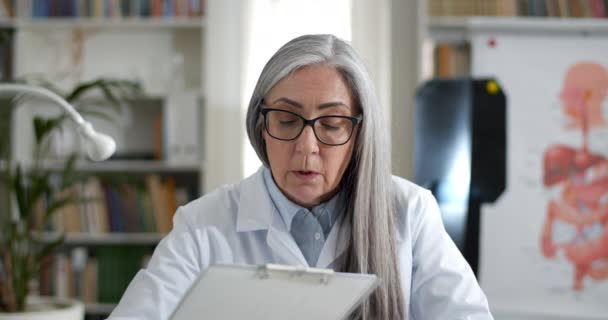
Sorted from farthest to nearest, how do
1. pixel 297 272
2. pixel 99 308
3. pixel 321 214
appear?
pixel 99 308, pixel 321 214, pixel 297 272

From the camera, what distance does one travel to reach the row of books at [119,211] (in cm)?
384

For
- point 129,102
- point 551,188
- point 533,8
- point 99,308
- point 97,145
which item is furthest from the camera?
point 129,102

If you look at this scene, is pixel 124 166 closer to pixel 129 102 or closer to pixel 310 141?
pixel 129 102

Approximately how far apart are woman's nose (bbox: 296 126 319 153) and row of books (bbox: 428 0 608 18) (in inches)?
98.9

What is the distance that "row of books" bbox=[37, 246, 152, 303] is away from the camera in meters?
3.82

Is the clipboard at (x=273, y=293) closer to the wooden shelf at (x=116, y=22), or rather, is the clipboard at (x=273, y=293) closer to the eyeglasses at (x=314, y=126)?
the eyeglasses at (x=314, y=126)

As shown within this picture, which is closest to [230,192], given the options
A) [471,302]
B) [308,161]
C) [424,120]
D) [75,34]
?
[308,161]

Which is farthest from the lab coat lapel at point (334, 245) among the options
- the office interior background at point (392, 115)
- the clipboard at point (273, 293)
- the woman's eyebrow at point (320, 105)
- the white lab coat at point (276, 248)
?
the office interior background at point (392, 115)

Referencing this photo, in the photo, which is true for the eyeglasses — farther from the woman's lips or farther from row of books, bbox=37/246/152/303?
row of books, bbox=37/246/152/303

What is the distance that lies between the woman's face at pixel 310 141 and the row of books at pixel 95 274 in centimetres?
269

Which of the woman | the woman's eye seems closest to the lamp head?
the woman

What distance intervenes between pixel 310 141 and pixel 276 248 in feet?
0.69

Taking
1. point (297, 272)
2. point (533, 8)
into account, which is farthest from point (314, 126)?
point (533, 8)

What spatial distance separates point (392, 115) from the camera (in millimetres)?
3896
